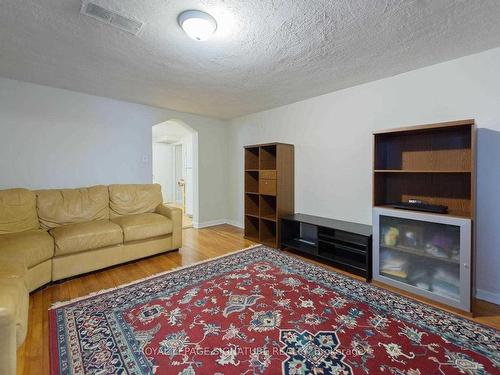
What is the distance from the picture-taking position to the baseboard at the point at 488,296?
6.97ft

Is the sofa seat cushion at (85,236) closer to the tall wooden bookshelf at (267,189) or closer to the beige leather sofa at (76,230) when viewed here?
the beige leather sofa at (76,230)

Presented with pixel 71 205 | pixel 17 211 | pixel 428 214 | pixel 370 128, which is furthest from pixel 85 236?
pixel 370 128

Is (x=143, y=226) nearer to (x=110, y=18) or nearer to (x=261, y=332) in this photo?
(x=261, y=332)

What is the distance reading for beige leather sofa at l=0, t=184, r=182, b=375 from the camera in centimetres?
218

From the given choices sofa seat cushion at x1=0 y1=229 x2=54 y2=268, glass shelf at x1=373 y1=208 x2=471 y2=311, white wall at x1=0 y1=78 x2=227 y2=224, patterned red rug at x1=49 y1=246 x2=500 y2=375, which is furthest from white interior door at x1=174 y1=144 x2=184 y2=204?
glass shelf at x1=373 y1=208 x2=471 y2=311

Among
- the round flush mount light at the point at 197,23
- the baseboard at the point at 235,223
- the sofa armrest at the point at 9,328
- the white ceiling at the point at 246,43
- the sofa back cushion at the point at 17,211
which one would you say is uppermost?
the white ceiling at the point at 246,43

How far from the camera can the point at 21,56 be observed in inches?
91.2

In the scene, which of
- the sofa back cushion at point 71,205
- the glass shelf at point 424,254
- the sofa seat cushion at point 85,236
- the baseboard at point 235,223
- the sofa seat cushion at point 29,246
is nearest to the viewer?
the glass shelf at point 424,254

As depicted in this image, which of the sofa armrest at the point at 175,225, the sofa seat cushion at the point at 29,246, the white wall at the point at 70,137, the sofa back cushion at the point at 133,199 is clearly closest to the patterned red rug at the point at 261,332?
the sofa seat cushion at the point at 29,246

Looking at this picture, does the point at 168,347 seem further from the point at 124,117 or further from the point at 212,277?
the point at 124,117

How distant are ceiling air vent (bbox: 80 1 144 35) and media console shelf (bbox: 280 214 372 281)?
269 centimetres

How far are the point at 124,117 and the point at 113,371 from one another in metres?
3.50

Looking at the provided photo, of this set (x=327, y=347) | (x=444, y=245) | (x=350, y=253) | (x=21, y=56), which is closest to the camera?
(x=327, y=347)

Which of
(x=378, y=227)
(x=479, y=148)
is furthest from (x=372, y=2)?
(x=378, y=227)
